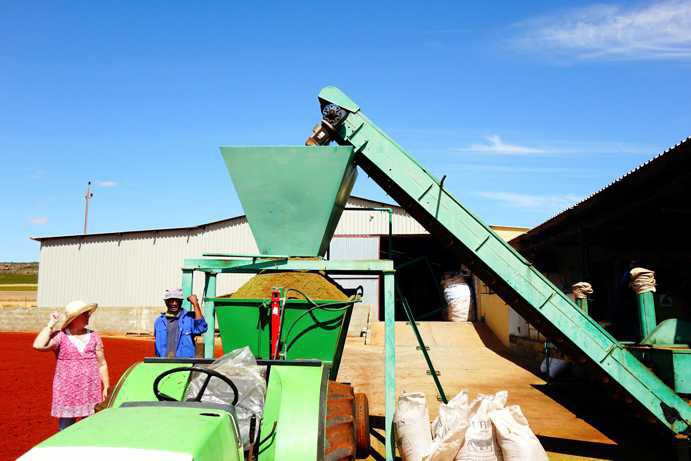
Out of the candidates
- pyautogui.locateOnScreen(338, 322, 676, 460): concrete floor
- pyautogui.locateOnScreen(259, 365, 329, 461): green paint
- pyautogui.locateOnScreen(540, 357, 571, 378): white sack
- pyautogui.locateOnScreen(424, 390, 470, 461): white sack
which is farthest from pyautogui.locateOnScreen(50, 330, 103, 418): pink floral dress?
pyautogui.locateOnScreen(540, 357, 571, 378): white sack

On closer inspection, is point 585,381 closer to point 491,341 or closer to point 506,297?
point 506,297

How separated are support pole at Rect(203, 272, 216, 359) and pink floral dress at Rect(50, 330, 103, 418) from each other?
110 centimetres

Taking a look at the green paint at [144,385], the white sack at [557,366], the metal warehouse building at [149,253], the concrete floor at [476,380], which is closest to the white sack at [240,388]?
the green paint at [144,385]

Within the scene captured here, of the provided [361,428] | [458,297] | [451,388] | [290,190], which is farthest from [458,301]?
[290,190]

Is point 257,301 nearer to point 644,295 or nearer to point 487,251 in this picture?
point 487,251

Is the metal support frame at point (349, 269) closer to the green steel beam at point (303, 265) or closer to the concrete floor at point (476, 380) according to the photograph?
the green steel beam at point (303, 265)

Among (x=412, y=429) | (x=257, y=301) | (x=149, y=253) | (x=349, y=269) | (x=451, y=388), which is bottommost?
(x=451, y=388)

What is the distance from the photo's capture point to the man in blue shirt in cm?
573

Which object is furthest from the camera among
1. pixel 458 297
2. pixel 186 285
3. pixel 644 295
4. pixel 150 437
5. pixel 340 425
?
pixel 458 297

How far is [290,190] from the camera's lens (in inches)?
216

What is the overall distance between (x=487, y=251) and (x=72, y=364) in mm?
3999

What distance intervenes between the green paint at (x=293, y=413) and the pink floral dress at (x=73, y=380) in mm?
1798

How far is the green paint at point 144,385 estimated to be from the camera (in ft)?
13.1

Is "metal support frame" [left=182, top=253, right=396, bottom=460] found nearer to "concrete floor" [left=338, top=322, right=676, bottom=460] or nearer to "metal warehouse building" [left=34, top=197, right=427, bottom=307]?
"concrete floor" [left=338, top=322, right=676, bottom=460]
